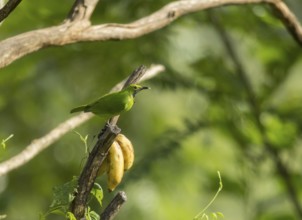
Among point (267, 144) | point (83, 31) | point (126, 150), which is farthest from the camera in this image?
point (267, 144)

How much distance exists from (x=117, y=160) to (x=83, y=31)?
255 millimetres

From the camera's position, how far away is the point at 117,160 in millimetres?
1244

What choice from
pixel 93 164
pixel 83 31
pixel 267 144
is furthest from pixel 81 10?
pixel 267 144

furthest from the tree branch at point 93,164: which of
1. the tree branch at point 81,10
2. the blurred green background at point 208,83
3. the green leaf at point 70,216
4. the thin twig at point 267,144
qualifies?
the thin twig at point 267,144

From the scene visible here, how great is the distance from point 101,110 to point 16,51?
0.49 feet

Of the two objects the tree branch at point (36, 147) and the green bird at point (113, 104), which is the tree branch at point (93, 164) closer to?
the green bird at point (113, 104)

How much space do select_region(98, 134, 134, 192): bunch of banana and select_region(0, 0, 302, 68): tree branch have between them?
7.1 inches

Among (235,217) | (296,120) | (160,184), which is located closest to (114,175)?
(296,120)

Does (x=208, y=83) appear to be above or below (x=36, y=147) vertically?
below

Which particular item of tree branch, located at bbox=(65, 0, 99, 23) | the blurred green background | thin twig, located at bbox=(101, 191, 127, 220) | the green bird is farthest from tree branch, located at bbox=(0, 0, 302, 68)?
the blurred green background

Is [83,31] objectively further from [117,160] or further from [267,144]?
[267,144]

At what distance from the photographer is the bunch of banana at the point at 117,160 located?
48.8 inches

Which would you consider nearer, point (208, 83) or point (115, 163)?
point (115, 163)

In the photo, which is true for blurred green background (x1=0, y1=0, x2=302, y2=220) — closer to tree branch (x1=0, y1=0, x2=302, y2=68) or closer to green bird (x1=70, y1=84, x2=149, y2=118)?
tree branch (x1=0, y1=0, x2=302, y2=68)
